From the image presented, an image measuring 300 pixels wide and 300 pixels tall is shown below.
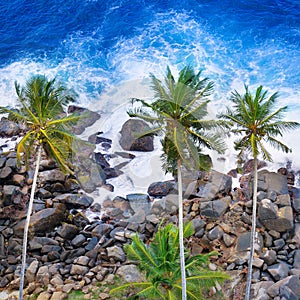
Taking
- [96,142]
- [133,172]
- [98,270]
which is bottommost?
[98,270]

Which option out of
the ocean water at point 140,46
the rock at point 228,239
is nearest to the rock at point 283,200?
the rock at point 228,239

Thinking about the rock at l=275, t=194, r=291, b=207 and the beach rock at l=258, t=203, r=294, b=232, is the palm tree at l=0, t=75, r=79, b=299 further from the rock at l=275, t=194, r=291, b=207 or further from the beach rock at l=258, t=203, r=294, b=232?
the rock at l=275, t=194, r=291, b=207

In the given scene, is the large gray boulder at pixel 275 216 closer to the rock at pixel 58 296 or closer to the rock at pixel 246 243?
the rock at pixel 246 243

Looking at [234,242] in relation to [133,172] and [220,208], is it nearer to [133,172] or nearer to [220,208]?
[220,208]

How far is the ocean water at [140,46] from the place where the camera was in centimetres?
5369

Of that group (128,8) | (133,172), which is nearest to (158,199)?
(133,172)

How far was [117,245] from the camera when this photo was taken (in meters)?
36.7

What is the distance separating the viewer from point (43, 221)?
37844 mm

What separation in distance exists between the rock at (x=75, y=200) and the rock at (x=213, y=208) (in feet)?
30.6

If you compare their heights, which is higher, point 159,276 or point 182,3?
point 182,3

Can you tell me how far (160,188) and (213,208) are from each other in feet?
18.4

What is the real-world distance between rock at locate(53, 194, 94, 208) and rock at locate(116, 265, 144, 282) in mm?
7911

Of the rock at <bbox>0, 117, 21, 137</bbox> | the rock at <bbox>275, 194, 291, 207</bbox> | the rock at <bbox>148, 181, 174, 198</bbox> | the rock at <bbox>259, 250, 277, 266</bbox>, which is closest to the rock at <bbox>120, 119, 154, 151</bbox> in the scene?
the rock at <bbox>148, 181, 174, 198</bbox>

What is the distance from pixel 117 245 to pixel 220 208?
26.6ft
